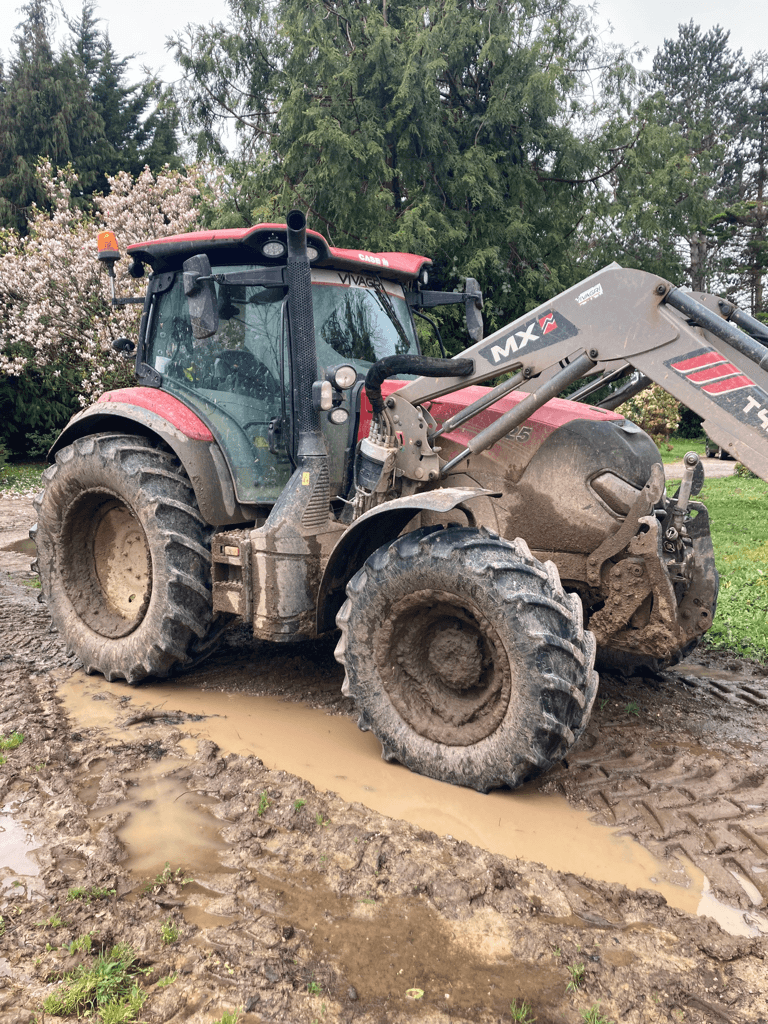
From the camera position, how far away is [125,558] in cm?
501

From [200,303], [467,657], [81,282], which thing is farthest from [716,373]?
[81,282]

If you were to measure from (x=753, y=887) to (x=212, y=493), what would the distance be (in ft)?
10.5

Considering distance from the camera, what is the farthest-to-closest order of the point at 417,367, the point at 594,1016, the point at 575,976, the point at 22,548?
the point at 22,548, the point at 417,367, the point at 575,976, the point at 594,1016

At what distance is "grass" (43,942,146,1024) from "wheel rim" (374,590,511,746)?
1.61 m

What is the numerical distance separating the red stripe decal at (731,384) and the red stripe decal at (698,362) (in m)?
0.09

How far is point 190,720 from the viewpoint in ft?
13.7

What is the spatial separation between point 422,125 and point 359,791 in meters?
10.6

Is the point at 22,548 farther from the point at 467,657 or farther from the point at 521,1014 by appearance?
the point at 521,1014

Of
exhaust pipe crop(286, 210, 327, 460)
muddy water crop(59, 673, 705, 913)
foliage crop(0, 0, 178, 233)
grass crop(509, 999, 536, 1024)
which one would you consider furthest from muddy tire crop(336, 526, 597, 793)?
foliage crop(0, 0, 178, 233)

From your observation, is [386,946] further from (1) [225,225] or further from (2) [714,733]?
(1) [225,225]

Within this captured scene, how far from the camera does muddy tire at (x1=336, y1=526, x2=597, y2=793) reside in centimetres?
311

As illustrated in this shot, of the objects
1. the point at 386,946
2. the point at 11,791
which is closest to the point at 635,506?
Answer: the point at 386,946

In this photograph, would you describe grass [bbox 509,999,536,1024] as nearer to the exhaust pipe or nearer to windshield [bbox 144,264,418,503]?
the exhaust pipe

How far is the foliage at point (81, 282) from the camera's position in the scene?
1510 cm
